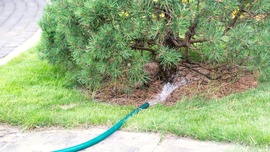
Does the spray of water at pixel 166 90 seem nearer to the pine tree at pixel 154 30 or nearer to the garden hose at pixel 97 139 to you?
the pine tree at pixel 154 30

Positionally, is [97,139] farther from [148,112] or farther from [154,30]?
[154,30]

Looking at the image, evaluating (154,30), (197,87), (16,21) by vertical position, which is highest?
(154,30)

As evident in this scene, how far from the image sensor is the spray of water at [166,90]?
13.6 ft

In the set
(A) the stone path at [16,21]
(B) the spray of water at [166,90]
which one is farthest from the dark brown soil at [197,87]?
(A) the stone path at [16,21]

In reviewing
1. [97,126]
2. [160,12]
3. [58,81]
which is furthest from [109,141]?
[58,81]

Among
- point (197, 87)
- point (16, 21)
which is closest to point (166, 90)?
point (197, 87)

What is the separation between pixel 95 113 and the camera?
358 cm

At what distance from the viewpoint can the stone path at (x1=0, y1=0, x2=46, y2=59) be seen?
654cm

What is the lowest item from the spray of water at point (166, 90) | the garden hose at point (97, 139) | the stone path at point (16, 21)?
the spray of water at point (166, 90)

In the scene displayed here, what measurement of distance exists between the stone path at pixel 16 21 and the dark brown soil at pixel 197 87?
93.9 inches

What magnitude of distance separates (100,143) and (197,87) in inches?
61.6

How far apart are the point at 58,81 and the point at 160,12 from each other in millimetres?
1677

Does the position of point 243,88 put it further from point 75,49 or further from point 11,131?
point 11,131

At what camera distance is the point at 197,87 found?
4273mm
